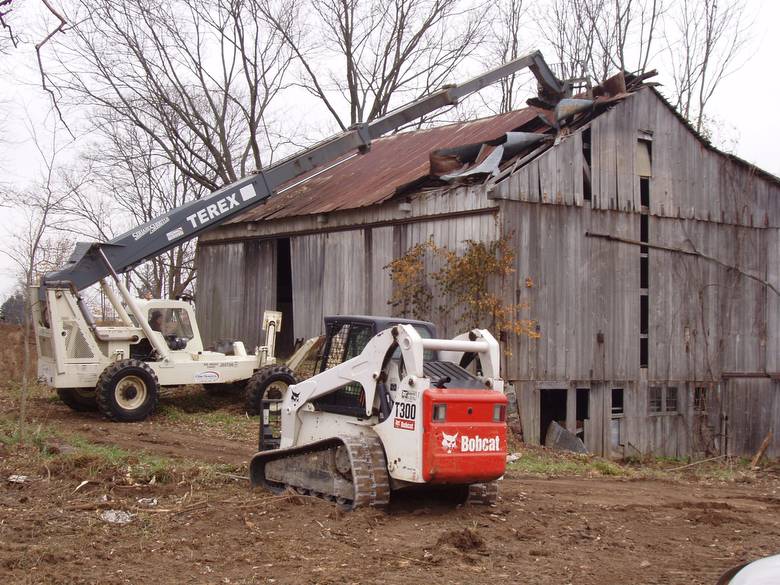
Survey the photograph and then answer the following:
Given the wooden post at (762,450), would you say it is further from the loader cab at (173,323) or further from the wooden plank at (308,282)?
the loader cab at (173,323)

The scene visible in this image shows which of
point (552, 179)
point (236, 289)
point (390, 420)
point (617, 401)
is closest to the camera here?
point (390, 420)

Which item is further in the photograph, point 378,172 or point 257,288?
point 257,288

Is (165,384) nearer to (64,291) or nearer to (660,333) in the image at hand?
(64,291)

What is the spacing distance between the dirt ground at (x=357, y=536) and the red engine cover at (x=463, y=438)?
0.51 meters

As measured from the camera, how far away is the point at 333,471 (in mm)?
8891

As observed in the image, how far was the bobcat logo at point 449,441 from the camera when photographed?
8.06 metres

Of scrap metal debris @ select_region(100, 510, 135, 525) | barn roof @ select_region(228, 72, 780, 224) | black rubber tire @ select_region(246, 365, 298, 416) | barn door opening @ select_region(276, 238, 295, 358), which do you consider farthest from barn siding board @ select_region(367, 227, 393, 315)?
scrap metal debris @ select_region(100, 510, 135, 525)

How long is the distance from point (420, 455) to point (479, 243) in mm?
8790

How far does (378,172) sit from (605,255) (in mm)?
6014

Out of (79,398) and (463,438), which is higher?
(463,438)

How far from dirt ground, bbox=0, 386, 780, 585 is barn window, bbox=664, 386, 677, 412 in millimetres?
7935

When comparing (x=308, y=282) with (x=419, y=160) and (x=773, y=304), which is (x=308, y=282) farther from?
(x=773, y=304)

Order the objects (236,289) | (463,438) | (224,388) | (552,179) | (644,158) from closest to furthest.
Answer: (463,438)
(552,179)
(224,388)
(644,158)
(236,289)

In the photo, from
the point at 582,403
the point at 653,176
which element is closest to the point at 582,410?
the point at 582,403
